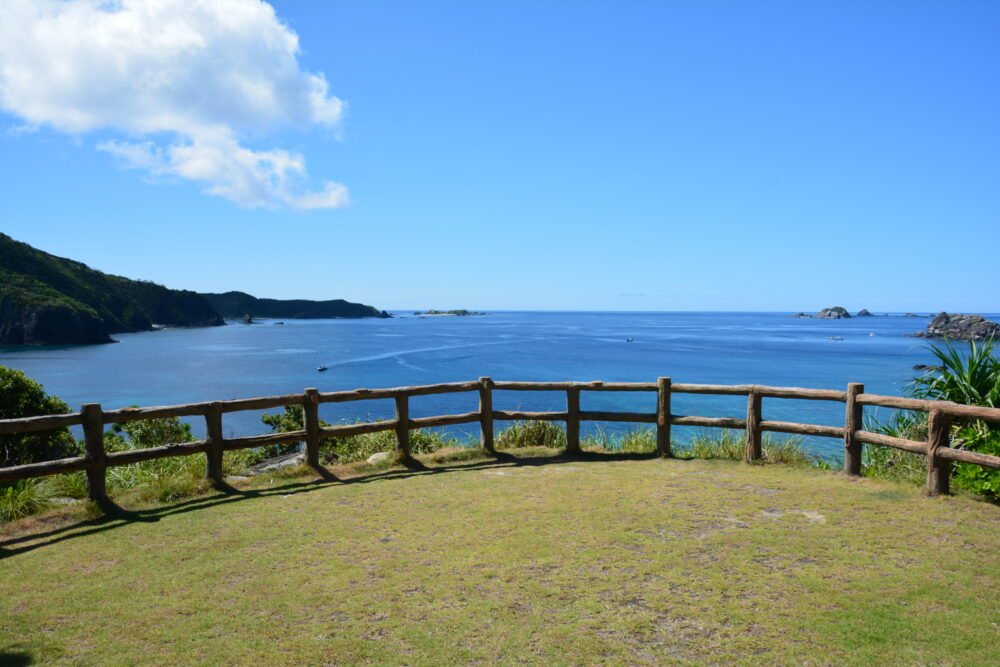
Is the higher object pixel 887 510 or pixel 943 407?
pixel 943 407

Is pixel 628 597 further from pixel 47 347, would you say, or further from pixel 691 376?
pixel 47 347

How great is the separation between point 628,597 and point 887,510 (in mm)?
4269

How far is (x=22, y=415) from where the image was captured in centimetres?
1248

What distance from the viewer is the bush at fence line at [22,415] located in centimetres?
1209

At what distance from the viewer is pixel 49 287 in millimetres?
119562

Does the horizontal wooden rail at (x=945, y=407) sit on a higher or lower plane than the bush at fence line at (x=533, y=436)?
higher

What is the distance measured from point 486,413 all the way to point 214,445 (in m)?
4.43

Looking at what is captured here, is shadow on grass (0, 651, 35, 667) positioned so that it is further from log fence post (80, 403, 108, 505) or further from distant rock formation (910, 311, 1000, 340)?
distant rock formation (910, 311, 1000, 340)

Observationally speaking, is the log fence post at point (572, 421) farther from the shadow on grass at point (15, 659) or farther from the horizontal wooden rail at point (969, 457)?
the shadow on grass at point (15, 659)

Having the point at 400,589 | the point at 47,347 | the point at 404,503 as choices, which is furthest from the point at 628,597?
the point at 47,347

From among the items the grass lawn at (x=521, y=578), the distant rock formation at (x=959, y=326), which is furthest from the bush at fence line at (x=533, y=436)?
the distant rock formation at (x=959, y=326)

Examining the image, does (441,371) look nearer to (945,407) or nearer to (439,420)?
(439,420)

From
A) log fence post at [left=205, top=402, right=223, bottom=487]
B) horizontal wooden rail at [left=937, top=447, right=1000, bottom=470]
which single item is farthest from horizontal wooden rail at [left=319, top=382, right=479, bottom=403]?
horizontal wooden rail at [left=937, top=447, right=1000, bottom=470]

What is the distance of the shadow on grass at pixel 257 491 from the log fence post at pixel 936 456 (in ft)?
13.6
